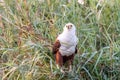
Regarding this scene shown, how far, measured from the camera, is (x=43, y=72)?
2.56 meters

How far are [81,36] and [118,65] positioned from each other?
0.34 meters

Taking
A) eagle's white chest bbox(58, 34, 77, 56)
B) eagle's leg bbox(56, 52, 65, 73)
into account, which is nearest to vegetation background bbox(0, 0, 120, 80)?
eagle's leg bbox(56, 52, 65, 73)

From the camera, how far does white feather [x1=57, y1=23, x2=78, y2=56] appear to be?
7.90 feet

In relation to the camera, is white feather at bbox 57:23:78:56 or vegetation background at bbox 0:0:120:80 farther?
vegetation background at bbox 0:0:120:80

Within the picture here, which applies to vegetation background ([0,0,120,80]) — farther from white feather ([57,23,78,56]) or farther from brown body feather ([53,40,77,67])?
white feather ([57,23,78,56])

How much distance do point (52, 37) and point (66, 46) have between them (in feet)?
1.03

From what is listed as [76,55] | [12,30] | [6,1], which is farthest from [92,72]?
[6,1]

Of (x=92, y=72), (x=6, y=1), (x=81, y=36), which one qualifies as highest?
(x=6, y=1)

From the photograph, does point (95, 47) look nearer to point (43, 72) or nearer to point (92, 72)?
point (92, 72)

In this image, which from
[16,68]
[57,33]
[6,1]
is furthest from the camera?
[6,1]

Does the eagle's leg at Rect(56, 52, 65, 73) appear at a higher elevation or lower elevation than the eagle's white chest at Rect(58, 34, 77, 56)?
lower

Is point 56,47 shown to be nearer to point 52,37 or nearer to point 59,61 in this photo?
point 59,61

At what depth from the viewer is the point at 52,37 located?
2.74m

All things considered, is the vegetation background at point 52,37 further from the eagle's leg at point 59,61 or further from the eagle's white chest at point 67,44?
the eagle's white chest at point 67,44
